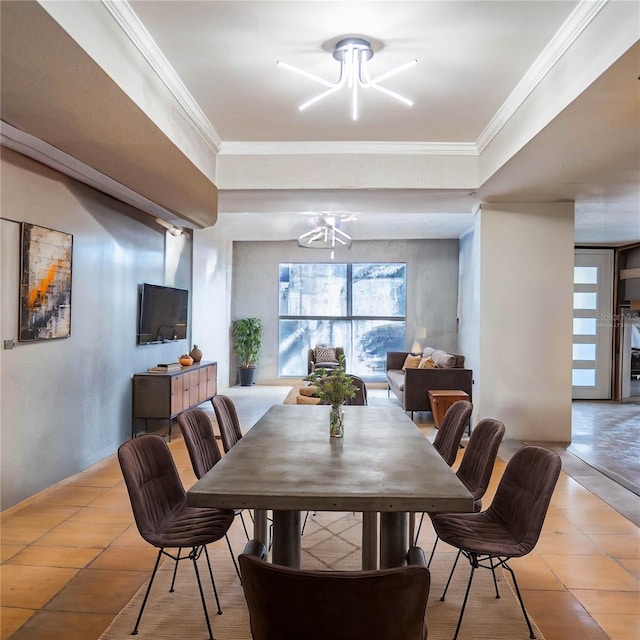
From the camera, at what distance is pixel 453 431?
3.20 m

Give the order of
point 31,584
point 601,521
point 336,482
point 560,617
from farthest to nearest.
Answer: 1. point 601,521
2. point 31,584
3. point 560,617
4. point 336,482

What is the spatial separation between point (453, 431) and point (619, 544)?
1312 mm

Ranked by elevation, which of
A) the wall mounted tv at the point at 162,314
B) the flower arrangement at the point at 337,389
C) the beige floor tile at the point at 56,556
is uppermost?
the wall mounted tv at the point at 162,314

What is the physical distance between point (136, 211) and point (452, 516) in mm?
4806

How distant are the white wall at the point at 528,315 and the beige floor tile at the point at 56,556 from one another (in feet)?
14.4

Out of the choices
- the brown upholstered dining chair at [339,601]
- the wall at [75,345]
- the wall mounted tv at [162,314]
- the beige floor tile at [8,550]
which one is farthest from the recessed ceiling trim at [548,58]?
the beige floor tile at [8,550]

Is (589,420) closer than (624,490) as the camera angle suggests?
No

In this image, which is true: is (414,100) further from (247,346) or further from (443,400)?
(247,346)

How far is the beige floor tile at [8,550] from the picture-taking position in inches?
120

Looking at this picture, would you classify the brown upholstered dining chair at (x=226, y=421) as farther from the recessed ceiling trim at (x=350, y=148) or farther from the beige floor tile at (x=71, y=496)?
the recessed ceiling trim at (x=350, y=148)

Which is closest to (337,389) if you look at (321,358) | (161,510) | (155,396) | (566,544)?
(161,510)

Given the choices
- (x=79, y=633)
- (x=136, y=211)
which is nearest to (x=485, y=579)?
(x=79, y=633)

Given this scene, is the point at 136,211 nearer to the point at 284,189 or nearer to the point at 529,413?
the point at 284,189

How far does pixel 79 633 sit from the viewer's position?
7.64ft
